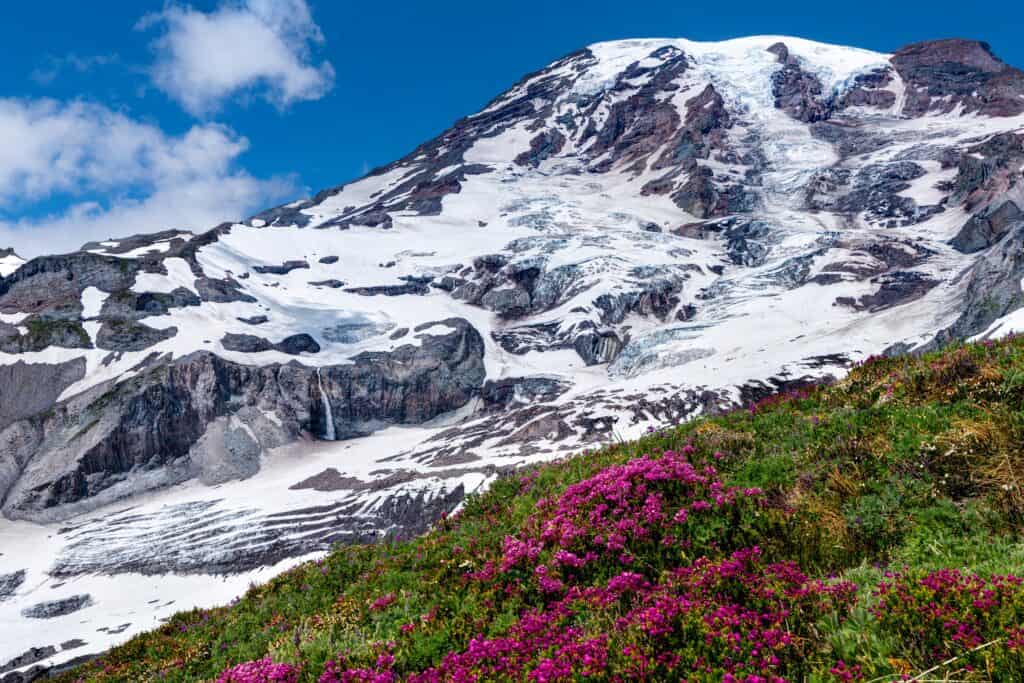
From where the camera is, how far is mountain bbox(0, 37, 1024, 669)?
186 ft

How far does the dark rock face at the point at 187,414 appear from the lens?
79.9 meters

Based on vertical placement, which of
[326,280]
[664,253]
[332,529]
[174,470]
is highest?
[326,280]

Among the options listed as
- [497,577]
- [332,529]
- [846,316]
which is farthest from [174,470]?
[846,316]

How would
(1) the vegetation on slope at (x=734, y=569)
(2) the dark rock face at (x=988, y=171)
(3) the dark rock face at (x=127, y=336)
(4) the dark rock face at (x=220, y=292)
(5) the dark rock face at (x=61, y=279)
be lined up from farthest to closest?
1. (2) the dark rock face at (x=988, y=171)
2. (4) the dark rock face at (x=220, y=292)
3. (5) the dark rock face at (x=61, y=279)
4. (3) the dark rock face at (x=127, y=336)
5. (1) the vegetation on slope at (x=734, y=569)

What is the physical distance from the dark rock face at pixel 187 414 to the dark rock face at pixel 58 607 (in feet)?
103

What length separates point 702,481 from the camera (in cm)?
858

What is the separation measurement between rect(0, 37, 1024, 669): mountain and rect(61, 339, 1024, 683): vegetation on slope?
6.59m

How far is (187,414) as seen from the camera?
8975 cm

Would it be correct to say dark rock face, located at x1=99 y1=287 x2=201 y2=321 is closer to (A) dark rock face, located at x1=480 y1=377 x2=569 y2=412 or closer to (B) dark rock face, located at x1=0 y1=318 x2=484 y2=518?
(B) dark rock face, located at x1=0 y1=318 x2=484 y2=518

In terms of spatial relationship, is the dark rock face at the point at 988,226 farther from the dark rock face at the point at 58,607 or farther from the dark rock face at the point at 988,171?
the dark rock face at the point at 58,607

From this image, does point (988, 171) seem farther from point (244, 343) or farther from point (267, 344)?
point (244, 343)

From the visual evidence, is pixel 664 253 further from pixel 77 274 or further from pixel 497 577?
pixel 497 577

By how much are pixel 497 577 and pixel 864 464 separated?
5.09 metres

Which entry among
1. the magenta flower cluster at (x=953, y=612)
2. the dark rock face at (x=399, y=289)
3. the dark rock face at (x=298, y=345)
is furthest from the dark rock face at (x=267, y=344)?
the magenta flower cluster at (x=953, y=612)
